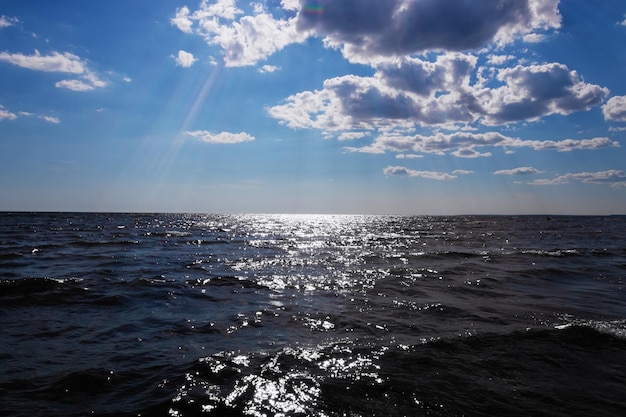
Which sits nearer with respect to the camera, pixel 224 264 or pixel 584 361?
pixel 584 361

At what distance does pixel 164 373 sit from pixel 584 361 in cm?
756

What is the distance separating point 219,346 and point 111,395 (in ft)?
7.96

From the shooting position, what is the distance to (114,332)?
842cm

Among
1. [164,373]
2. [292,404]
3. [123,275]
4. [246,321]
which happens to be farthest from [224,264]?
[292,404]

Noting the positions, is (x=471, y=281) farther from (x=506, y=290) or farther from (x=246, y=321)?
(x=246, y=321)

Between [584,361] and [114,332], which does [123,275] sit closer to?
[114,332]

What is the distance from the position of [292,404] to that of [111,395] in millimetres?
2714

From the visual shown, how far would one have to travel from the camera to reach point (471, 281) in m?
15.4

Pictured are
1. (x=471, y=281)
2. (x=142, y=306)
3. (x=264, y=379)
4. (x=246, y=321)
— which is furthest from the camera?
(x=471, y=281)

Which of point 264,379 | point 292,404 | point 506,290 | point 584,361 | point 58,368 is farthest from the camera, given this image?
point 506,290

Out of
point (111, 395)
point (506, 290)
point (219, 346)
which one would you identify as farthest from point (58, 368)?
point (506, 290)

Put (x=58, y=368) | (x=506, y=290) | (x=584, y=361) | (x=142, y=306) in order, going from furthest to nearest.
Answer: (x=506, y=290)
(x=142, y=306)
(x=584, y=361)
(x=58, y=368)

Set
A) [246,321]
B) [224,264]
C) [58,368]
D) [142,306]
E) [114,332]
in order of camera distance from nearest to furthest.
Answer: [58,368] < [114,332] < [246,321] < [142,306] < [224,264]

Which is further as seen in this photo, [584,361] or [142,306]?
[142,306]
